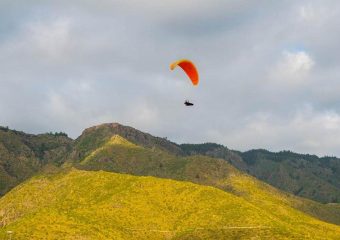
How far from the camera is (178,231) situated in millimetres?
155500

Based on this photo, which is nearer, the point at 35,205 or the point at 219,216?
the point at 219,216

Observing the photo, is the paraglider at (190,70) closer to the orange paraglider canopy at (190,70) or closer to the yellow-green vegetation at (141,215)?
the orange paraglider canopy at (190,70)

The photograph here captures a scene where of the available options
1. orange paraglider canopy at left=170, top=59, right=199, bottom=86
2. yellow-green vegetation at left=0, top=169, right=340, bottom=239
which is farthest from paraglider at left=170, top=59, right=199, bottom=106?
yellow-green vegetation at left=0, top=169, right=340, bottom=239

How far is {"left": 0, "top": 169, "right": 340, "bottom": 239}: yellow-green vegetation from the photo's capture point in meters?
136

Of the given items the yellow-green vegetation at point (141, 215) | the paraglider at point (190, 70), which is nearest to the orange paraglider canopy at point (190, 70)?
the paraglider at point (190, 70)

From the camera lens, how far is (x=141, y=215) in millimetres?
165125

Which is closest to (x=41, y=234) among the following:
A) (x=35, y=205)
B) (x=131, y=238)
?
(x=131, y=238)

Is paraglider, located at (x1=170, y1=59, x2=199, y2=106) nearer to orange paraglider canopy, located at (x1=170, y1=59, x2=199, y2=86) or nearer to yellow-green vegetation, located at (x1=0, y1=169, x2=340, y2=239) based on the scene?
orange paraglider canopy, located at (x1=170, y1=59, x2=199, y2=86)

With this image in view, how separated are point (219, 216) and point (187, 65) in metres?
94.4

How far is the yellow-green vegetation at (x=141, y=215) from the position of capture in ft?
447

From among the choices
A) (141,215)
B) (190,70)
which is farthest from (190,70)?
(141,215)

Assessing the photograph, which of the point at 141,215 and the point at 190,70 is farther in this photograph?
the point at 141,215

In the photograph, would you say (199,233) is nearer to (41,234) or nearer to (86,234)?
(86,234)

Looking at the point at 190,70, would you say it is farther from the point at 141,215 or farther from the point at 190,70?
the point at 141,215
